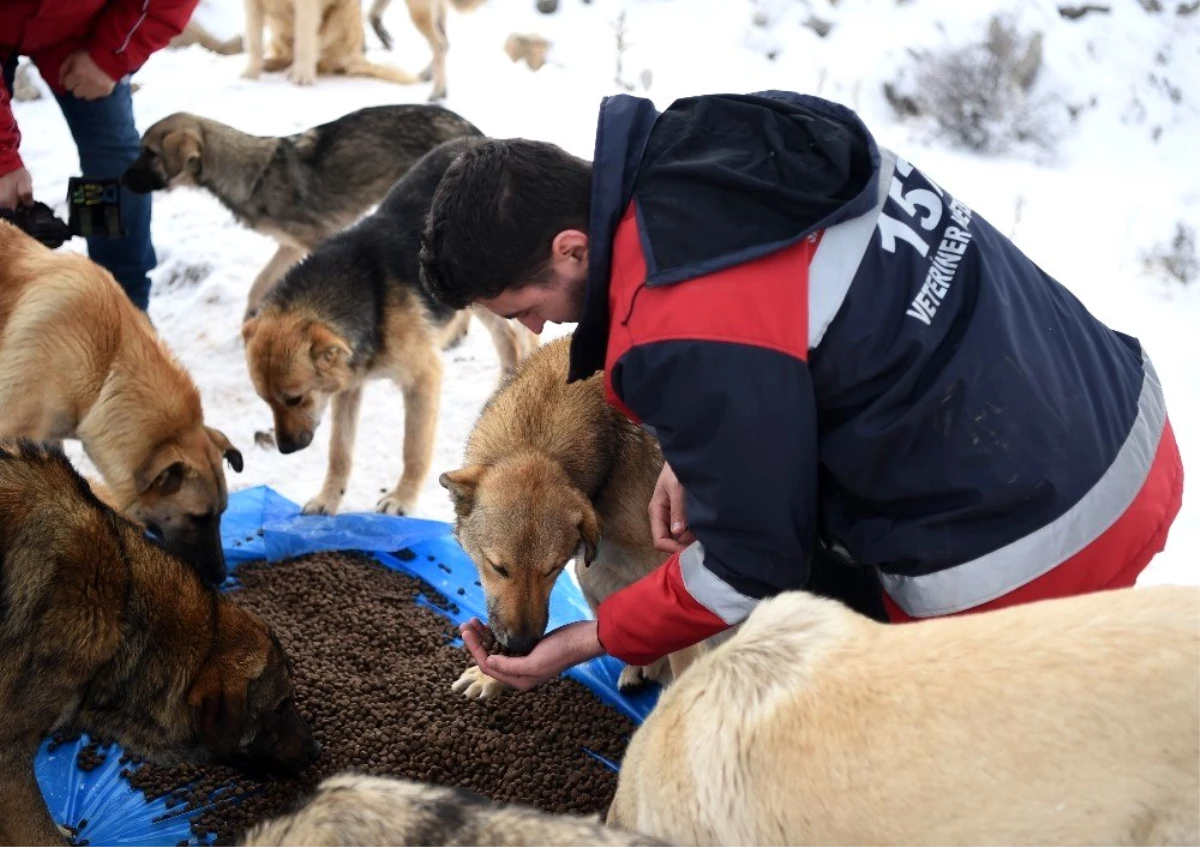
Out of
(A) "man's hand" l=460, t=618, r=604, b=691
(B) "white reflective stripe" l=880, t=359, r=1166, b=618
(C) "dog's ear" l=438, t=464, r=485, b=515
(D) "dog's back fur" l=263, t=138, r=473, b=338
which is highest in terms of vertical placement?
(B) "white reflective stripe" l=880, t=359, r=1166, b=618

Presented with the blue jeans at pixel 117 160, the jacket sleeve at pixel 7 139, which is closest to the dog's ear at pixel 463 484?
the jacket sleeve at pixel 7 139

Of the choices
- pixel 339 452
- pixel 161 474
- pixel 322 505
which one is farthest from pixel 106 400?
pixel 339 452

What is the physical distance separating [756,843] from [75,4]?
4.74m

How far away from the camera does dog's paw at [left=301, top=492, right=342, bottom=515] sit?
206 inches

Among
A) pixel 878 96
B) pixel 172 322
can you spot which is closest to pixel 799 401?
pixel 172 322

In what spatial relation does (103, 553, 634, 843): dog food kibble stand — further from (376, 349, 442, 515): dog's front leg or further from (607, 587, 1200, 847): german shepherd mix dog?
(607, 587, 1200, 847): german shepherd mix dog

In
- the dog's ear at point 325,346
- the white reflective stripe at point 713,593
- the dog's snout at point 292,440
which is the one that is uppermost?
the white reflective stripe at point 713,593

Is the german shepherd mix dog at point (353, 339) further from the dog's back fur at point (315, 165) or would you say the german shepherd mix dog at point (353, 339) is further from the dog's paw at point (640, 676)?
the dog's paw at point (640, 676)

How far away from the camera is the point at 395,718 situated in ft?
12.4

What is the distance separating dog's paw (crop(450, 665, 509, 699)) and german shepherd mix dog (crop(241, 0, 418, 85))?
9.07 meters

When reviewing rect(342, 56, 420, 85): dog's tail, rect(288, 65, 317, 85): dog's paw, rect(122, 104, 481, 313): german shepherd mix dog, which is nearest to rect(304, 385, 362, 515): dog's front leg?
rect(122, 104, 481, 313): german shepherd mix dog

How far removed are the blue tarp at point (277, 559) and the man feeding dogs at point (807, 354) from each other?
1593 millimetres

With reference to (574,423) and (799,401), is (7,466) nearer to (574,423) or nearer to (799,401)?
(574,423)

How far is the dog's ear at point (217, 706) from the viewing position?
2.96 metres
